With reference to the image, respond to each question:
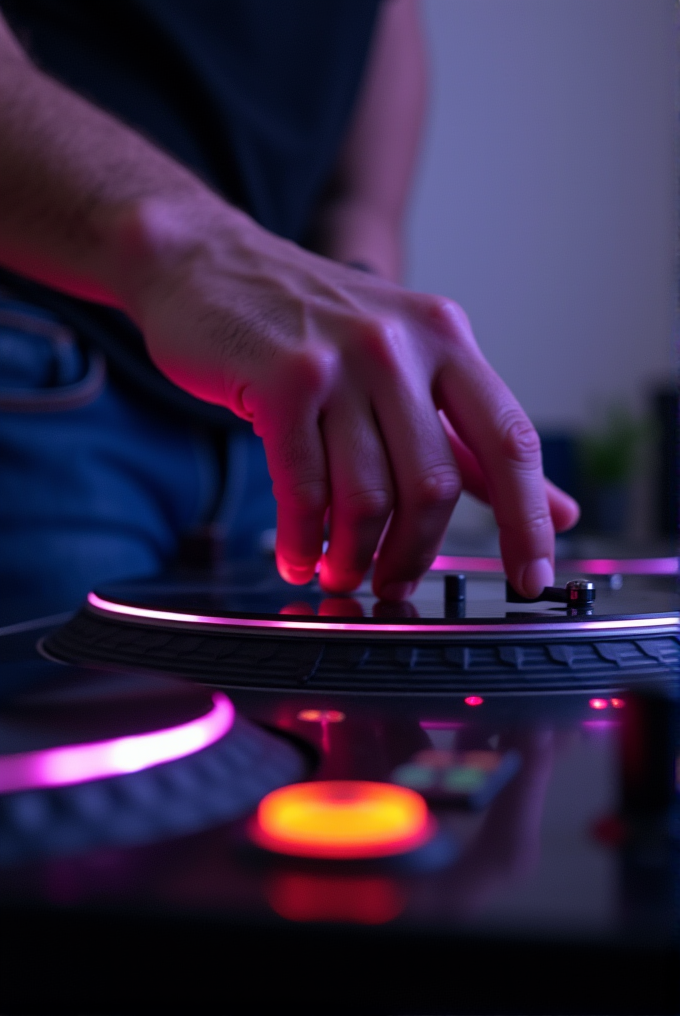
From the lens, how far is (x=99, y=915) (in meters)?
0.26

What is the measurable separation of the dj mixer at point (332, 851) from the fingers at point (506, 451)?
176 millimetres

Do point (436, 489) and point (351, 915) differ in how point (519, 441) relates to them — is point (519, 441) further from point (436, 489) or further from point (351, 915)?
point (351, 915)

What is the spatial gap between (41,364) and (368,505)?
64 centimetres

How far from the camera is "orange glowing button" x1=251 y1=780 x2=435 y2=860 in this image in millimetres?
282

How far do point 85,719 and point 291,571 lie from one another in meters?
0.35

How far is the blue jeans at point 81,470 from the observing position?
114 centimetres

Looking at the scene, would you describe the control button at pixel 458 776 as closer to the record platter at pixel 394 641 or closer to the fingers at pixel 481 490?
the record platter at pixel 394 641

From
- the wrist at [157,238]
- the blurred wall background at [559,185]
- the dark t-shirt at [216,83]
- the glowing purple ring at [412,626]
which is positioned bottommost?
the glowing purple ring at [412,626]

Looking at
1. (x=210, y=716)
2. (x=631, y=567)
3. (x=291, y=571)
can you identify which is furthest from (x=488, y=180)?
(x=210, y=716)

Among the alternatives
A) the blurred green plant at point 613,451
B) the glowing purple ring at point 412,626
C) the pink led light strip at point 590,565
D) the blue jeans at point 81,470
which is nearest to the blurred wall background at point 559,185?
the blurred green plant at point 613,451

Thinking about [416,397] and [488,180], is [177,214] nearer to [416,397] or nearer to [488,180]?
[416,397]

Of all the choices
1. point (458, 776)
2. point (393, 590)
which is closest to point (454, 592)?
point (393, 590)

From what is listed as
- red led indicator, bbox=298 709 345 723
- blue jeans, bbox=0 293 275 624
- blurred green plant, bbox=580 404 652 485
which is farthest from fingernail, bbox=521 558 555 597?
blurred green plant, bbox=580 404 652 485

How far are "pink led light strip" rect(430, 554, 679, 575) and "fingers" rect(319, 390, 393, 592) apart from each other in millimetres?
335
